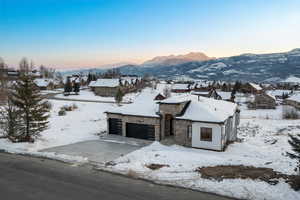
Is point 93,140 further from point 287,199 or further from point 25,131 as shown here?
point 287,199

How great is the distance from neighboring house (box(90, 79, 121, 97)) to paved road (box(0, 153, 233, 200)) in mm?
60125

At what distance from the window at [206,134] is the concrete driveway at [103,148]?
4821 millimetres

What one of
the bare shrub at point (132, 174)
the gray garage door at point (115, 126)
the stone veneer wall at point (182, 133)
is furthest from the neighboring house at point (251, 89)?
the bare shrub at point (132, 174)

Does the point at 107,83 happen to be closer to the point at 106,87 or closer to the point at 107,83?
the point at 107,83

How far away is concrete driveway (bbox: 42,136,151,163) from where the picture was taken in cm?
1670

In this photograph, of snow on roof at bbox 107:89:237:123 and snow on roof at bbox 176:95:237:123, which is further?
snow on roof at bbox 107:89:237:123

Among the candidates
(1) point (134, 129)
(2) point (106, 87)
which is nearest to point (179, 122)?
(1) point (134, 129)

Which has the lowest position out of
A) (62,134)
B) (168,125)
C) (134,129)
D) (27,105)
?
(62,134)

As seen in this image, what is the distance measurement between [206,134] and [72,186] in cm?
1174

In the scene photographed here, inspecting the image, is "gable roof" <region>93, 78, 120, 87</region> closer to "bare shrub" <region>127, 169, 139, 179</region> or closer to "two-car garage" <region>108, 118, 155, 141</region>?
"two-car garage" <region>108, 118, 155, 141</region>

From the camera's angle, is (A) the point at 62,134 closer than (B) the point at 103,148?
No

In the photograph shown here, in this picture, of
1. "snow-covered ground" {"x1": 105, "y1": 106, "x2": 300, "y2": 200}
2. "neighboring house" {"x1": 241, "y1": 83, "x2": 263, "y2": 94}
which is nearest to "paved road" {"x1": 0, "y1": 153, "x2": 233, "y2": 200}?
"snow-covered ground" {"x1": 105, "y1": 106, "x2": 300, "y2": 200}

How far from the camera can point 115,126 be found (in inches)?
950

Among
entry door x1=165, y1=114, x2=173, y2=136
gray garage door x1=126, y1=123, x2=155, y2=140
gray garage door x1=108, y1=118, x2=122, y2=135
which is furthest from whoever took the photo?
gray garage door x1=108, y1=118, x2=122, y2=135
